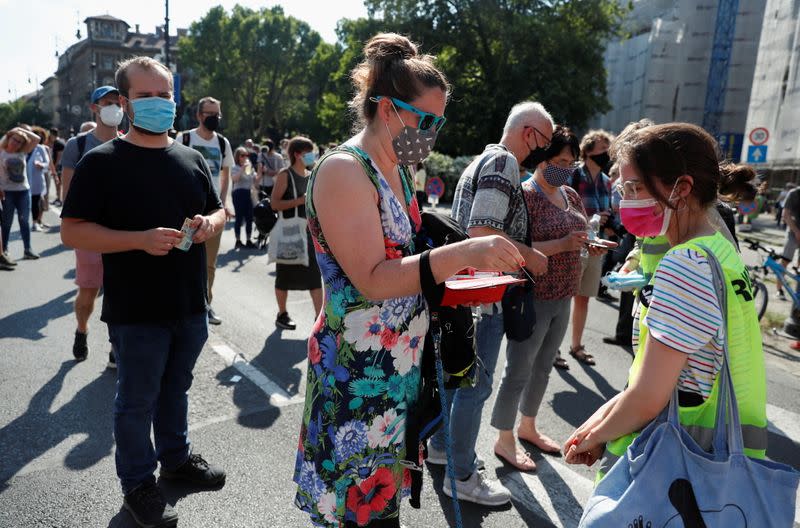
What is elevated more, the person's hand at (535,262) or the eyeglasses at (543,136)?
the eyeglasses at (543,136)

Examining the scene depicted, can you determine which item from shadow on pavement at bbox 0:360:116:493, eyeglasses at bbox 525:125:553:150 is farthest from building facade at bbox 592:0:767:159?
shadow on pavement at bbox 0:360:116:493

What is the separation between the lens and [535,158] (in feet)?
10.9

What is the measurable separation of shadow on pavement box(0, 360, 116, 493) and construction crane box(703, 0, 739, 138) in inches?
1274

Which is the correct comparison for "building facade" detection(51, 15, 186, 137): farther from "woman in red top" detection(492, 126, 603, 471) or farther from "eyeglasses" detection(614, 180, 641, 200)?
"eyeglasses" detection(614, 180, 641, 200)

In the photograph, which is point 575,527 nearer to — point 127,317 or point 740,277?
point 740,277

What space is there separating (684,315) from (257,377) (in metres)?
3.90

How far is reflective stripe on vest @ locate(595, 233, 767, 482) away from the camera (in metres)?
1.55

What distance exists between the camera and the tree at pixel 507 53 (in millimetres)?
28344

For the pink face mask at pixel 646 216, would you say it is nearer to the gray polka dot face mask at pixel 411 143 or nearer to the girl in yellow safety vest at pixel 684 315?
the girl in yellow safety vest at pixel 684 315

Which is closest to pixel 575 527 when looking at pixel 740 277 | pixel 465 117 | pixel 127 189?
pixel 740 277

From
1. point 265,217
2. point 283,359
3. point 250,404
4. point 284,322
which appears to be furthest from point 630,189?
point 284,322

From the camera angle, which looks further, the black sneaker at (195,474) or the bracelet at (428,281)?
the black sneaker at (195,474)

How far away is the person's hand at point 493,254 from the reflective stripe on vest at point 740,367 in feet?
1.44

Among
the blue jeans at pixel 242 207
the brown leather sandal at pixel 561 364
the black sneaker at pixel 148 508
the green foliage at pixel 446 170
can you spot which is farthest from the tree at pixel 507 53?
the black sneaker at pixel 148 508
